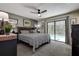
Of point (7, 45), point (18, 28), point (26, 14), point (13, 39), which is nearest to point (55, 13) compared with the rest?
point (26, 14)

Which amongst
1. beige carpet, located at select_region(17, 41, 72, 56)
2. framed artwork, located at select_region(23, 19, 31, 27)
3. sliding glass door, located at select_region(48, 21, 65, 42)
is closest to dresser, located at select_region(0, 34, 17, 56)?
beige carpet, located at select_region(17, 41, 72, 56)

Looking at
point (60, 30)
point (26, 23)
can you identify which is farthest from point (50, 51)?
point (26, 23)

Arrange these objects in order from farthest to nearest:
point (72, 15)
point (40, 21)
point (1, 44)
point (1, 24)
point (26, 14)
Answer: point (72, 15) → point (40, 21) → point (26, 14) → point (1, 24) → point (1, 44)

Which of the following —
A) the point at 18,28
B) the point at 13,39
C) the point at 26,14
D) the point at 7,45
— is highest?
the point at 26,14

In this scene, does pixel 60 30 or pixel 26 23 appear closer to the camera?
pixel 26 23

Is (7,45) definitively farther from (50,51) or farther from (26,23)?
(50,51)

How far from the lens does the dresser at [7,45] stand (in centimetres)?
136

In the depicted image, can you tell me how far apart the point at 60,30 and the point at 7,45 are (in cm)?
206

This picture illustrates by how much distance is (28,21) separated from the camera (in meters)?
2.42

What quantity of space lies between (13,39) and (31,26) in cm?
107

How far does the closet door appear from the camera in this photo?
265 centimetres

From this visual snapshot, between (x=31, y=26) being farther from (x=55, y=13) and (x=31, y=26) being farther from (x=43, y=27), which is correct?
(x=55, y=13)

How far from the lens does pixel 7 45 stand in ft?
4.70

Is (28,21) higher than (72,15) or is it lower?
lower
